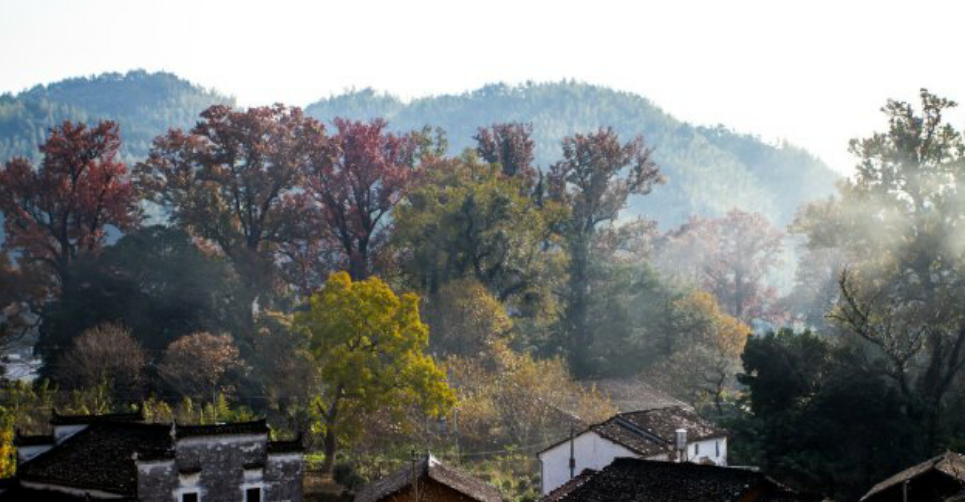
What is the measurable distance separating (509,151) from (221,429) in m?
39.7

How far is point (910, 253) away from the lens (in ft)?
179

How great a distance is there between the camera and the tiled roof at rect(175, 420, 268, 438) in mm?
Answer: 34219

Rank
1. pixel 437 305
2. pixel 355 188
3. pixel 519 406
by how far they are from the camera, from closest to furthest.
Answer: pixel 519 406
pixel 437 305
pixel 355 188

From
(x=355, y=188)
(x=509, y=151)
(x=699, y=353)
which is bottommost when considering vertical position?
(x=699, y=353)

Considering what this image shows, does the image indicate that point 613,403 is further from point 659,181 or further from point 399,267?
point 659,181

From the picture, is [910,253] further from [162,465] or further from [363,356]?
[162,465]

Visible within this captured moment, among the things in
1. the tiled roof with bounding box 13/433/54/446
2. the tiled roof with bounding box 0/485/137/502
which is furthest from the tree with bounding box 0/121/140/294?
the tiled roof with bounding box 0/485/137/502

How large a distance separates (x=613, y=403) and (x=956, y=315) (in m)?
15.6

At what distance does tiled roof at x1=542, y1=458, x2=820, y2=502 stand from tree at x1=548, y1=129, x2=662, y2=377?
95.1 feet

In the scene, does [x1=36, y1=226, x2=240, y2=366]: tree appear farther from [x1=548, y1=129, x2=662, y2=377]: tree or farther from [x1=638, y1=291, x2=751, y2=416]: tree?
[x1=638, y1=291, x2=751, y2=416]: tree

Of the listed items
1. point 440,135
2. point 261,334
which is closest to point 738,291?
point 440,135

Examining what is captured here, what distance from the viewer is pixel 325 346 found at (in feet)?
152

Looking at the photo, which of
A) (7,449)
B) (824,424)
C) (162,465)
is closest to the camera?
(162,465)

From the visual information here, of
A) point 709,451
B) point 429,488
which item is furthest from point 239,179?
point 429,488
